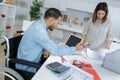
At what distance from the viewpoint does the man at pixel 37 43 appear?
1.66m

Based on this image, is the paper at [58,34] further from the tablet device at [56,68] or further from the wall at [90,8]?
the tablet device at [56,68]

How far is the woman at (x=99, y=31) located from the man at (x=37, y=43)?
1.94ft

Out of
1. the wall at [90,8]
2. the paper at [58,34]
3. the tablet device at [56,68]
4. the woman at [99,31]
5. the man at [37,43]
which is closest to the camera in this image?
the tablet device at [56,68]

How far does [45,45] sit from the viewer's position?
1.67m

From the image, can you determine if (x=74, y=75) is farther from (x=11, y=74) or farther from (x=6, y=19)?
(x=6, y=19)

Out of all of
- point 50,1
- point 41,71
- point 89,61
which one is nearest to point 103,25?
point 89,61

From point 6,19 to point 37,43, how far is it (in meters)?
2.65

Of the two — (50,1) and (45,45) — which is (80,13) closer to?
(50,1)

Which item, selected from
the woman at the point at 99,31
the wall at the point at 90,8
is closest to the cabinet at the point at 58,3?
the wall at the point at 90,8

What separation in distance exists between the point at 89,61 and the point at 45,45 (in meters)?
0.48

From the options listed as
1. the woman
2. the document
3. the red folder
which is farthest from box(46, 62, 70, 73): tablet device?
the woman

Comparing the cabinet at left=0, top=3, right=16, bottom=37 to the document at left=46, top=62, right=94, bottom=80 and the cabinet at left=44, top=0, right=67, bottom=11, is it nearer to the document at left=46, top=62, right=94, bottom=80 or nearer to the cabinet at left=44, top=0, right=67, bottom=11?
the cabinet at left=44, top=0, right=67, bottom=11

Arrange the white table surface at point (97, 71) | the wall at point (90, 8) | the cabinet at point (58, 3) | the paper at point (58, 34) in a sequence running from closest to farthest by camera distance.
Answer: the white table surface at point (97, 71)
the paper at point (58, 34)
the wall at point (90, 8)
the cabinet at point (58, 3)

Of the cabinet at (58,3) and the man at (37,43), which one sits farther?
the cabinet at (58,3)
